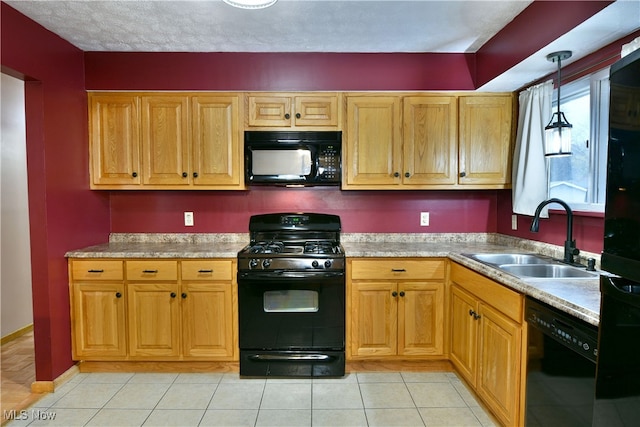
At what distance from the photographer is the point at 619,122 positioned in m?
0.93

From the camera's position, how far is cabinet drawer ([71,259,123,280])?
253 cm

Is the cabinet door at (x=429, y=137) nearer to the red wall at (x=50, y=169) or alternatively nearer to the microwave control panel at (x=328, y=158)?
the microwave control panel at (x=328, y=158)

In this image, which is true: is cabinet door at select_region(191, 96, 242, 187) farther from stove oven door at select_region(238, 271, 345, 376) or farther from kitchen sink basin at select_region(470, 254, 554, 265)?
kitchen sink basin at select_region(470, 254, 554, 265)

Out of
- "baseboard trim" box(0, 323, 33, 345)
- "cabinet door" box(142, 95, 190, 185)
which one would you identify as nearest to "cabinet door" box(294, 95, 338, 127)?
"cabinet door" box(142, 95, 190, 185)

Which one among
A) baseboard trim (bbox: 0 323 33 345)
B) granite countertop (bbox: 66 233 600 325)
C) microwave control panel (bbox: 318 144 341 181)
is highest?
microwave control panel (bbox: 318 144 341 181)

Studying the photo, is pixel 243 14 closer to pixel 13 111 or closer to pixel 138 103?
pixel 138 103

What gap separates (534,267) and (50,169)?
3212 millimetres

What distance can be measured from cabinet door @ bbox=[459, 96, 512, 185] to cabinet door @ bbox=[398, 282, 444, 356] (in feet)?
3.25

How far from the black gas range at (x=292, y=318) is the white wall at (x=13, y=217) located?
235 cm

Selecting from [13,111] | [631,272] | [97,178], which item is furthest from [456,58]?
[13,111]

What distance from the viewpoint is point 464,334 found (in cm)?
231

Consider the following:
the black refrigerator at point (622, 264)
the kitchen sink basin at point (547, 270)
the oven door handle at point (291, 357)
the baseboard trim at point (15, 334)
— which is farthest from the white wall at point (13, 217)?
the black refrigerator at point (622, 264)

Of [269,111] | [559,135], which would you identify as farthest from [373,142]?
[559,135]

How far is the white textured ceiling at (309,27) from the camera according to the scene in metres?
2.06
